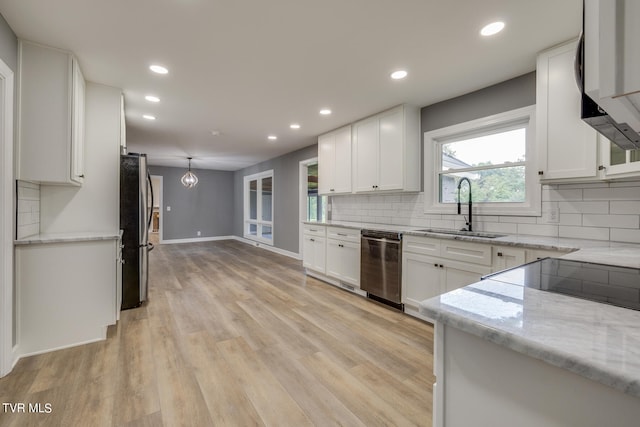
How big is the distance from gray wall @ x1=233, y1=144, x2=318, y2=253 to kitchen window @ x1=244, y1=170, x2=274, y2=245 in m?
0.31

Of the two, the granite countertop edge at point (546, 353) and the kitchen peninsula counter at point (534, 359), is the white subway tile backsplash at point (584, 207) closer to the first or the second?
the kitchen peninsula counter at point (534, 359)

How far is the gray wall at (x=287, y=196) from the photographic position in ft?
20.3

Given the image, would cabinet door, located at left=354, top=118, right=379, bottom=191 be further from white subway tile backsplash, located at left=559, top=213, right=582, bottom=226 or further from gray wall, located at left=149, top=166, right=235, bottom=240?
gray wall, located at left=149, top=166, right=235, bottom=240

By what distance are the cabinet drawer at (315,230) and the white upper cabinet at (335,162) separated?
23.6 inches

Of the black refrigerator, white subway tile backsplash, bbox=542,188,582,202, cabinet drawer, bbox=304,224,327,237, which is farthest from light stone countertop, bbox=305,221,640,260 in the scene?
the black refrigerator

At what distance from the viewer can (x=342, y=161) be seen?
436cm

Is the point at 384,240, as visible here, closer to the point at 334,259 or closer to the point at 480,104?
the point at 334,259

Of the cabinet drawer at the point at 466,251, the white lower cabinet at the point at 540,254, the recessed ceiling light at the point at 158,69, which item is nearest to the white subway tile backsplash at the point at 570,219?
the white lower cabinet at the point at 540,254

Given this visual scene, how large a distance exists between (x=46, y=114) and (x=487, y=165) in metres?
3.98

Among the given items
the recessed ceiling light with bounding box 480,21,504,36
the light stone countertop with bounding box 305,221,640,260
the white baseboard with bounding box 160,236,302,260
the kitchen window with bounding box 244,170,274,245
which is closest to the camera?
the light stone countertop with bounding box 305,221,640,260

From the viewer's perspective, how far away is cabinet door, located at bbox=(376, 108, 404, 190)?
3432mm

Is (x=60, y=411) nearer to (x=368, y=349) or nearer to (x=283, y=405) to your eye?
(x=283, y=405)

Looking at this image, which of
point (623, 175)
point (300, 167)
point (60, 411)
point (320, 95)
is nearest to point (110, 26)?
point (320, 95)

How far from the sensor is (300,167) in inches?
239
